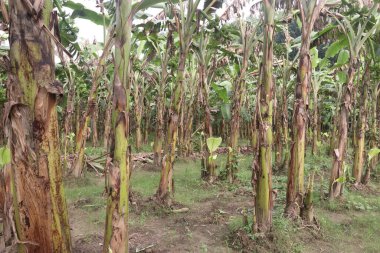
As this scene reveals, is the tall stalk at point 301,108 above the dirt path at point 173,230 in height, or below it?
above

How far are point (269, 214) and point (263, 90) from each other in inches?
52.9

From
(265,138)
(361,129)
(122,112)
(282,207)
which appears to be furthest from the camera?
(361,129)

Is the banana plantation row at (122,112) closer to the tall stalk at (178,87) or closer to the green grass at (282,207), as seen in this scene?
the tall stalk at (178,87)

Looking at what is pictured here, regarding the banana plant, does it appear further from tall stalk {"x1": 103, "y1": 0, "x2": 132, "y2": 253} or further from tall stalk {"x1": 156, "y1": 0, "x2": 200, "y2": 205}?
tall stalk {"x1": 103, "y1": 0, "x2": 132, "y2": 253}

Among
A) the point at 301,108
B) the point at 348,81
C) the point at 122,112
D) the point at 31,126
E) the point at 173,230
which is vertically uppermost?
the point at 348,81

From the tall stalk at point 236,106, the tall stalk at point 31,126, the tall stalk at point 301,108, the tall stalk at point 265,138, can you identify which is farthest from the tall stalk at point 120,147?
the tall stalk at point 236,106

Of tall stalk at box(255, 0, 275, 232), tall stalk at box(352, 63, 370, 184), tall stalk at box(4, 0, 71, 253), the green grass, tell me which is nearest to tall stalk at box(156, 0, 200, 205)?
the green grass

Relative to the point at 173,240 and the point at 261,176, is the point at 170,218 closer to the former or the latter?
the point at 173,240

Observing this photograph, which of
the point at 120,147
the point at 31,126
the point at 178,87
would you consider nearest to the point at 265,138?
the point at 178,87

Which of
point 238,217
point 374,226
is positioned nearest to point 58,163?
point 238,217

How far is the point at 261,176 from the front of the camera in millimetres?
3654

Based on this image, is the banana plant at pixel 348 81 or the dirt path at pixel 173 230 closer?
the dirt path at pixel 173 230

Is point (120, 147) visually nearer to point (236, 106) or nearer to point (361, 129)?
point (236, 106)

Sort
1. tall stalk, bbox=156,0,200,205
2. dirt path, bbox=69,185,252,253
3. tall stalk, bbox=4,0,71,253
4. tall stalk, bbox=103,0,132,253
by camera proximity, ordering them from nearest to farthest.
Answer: tall stalk, bbox=4,0,71,253 → tall stalk, bbox=103,0,132,253 → dirt path, bbox=69,185,252,253 → tall stalk, bbox=156,0,200,205
